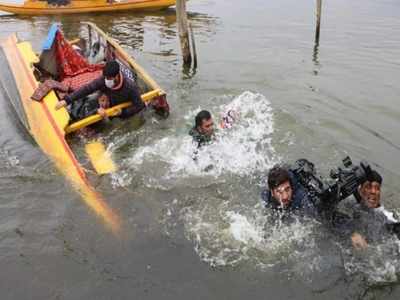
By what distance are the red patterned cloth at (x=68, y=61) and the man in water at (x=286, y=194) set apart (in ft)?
19.3

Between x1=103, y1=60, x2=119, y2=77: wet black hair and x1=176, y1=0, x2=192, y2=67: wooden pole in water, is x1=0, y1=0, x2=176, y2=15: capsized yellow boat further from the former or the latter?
x1=103, y1=60, x2=119, y2=77: wet black hair

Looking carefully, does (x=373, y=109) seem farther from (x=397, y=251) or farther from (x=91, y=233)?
(x=91, y=233)

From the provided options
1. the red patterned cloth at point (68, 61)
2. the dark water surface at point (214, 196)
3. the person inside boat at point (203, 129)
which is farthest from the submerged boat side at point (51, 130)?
the person inside boat at point (203, 129)

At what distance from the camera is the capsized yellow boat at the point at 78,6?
778 inches

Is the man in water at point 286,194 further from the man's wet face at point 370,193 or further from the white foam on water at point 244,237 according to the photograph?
the man's wet face at point 370,193

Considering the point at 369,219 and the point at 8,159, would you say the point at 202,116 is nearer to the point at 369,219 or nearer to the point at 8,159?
the point at 369,219

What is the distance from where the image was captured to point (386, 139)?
8.15m

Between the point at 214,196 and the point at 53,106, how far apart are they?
320 centimetres

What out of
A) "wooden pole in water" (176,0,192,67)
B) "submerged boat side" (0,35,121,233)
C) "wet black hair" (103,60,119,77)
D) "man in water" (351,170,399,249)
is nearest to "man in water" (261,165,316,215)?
"man in water" (351,170,399,249)

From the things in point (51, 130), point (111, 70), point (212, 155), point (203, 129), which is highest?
point (111, 70)

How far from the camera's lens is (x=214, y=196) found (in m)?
6.36

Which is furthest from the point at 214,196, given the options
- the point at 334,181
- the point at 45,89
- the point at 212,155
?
the point at 45,89

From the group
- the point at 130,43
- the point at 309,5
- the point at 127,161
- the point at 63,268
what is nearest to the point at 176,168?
the point at 127,161

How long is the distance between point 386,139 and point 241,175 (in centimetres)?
291
